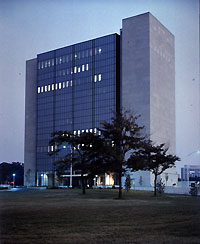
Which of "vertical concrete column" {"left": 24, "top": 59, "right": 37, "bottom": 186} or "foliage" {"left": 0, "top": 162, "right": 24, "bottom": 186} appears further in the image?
"foliage" {"left": 0, "top": 162, "right": 24, "bottom": 186}

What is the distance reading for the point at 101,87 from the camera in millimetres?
123375

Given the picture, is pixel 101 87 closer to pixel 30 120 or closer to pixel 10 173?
pixel 30 120

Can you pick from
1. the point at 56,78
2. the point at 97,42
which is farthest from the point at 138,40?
the point at 56,78

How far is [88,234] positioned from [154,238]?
246 centimetres

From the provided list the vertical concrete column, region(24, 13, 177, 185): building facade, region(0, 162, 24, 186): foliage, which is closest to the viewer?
region(24, 13, 177, 185): building facade

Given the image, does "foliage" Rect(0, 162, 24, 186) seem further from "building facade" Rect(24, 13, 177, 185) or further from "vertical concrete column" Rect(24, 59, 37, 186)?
"building facade" Rect(24, 13, 177, 185)

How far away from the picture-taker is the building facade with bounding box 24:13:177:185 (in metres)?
117

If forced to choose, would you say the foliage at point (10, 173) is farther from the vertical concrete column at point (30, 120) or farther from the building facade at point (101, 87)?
the building facade at point (101, 87)

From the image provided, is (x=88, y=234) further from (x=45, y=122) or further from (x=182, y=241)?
(x=45, y=122)

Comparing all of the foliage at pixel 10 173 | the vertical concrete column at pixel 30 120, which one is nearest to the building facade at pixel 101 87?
the vertical concrete column at pixel 30 120

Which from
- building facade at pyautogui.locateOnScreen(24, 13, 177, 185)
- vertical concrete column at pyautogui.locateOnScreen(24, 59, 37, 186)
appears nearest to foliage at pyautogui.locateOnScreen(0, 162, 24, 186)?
vertical concrete column at pyautogui.locateOnScreen(24, 59, 37, 186)

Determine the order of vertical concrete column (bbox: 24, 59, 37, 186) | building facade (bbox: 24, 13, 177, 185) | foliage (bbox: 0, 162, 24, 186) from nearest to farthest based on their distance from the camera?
building facade (bbox: 24, 13, 177, 185)
vertical concrete column (bbox: 24, 59, 37, 186)
foliage (bbox: 0, 162, 24, 186)

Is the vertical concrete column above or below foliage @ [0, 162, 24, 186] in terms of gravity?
above

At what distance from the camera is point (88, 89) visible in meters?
127
